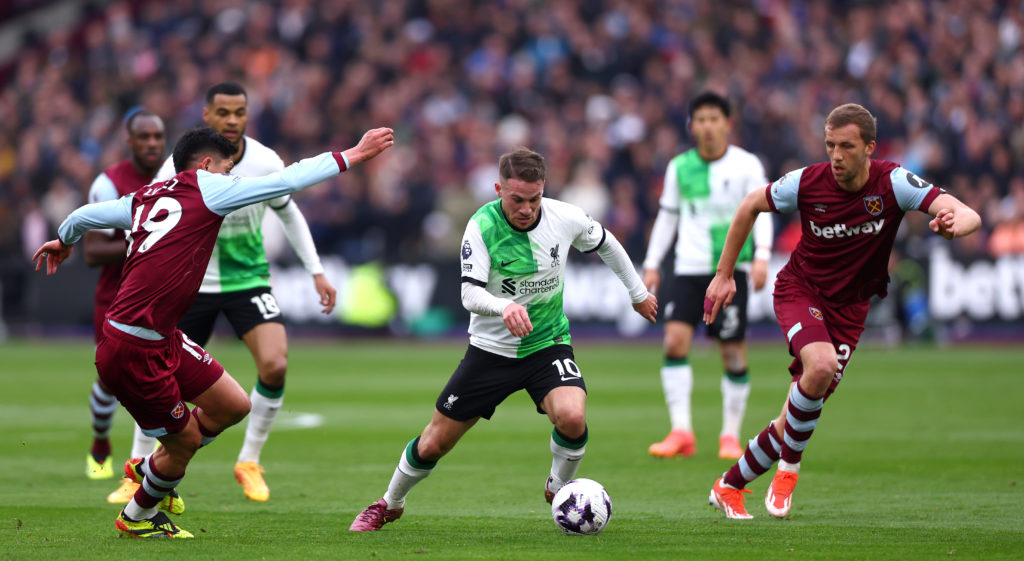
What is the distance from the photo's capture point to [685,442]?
35.0ft

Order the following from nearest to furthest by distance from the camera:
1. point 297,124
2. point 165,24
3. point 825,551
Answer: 1. point 825,551
2. point 297,124
3. point 165,24

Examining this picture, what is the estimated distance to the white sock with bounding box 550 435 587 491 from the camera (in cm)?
735

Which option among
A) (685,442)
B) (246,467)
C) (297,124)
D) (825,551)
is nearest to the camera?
(825,551)

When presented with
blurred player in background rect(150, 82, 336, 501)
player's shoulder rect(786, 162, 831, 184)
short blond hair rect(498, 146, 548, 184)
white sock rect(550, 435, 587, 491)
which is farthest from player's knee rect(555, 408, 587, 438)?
blurred player in background rect(150, 82, 336, 501)

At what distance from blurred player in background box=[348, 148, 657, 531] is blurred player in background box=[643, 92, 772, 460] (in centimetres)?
346

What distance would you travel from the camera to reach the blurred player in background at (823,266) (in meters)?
7.41

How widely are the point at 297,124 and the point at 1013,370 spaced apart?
14.7 metres

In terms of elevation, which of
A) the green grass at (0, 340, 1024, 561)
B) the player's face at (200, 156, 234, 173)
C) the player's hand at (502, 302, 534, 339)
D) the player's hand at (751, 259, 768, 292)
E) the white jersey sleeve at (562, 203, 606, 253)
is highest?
the player's face at (200, 156, 234, 173)

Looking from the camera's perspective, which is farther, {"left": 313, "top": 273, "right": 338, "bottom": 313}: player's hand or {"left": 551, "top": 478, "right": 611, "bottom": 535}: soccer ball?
{"left": 313, "top": 273, "right": 338, "bottom": 313}: player's hand

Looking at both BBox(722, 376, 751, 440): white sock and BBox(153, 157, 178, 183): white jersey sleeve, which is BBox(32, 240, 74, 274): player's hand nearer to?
BBox(153, 157, 178, 183): white jersey sleeve

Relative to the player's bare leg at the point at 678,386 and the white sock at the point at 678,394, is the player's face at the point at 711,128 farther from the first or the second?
the white sock at the point at 678,394

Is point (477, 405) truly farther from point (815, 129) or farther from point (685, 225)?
point (815, 129)

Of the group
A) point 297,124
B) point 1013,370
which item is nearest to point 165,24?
point 297,124

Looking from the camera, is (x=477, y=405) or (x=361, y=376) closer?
(x=477, y=405)
